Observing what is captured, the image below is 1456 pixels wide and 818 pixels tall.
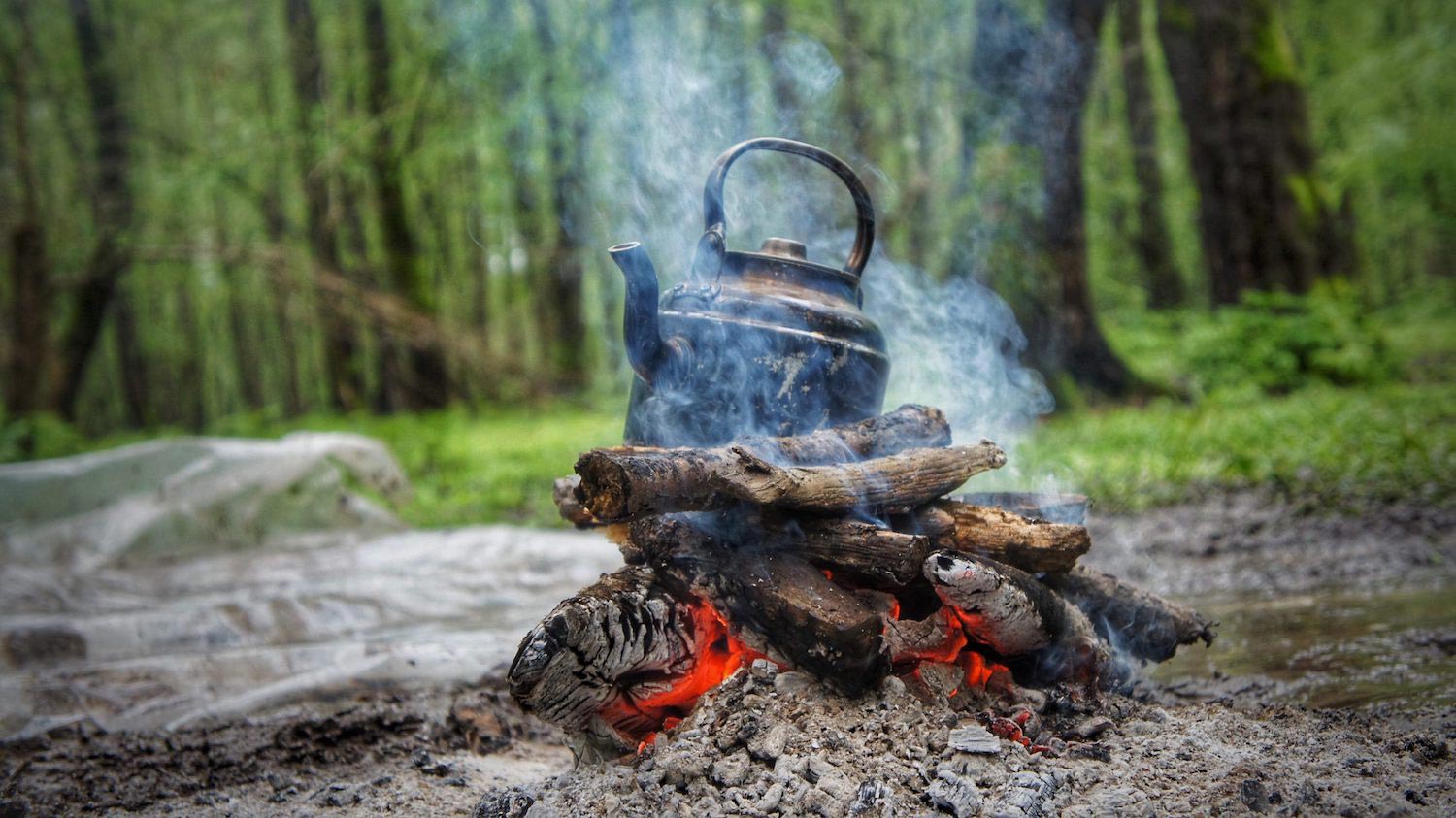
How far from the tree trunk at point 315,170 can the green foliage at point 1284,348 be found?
9196mm

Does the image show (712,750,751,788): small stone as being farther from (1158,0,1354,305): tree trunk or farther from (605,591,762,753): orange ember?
(1158,0,1354,305): tree trunk

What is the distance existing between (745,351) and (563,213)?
14172 millimetres

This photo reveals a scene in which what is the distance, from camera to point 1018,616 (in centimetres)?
233

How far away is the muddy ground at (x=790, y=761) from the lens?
1.90 m

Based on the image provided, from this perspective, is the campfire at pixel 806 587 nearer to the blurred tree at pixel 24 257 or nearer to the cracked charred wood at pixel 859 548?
the cracked charred wood at pixel 859 548

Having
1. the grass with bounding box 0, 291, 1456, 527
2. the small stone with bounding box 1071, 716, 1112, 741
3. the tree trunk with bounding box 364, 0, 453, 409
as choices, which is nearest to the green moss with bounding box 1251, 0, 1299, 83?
the grass with bounding box 0, 291, 1456, 527

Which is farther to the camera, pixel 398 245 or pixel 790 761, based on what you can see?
pixel 398 245

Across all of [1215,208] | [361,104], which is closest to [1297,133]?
[1215,208]

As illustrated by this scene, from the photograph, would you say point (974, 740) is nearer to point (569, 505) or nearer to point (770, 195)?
point (569, 505)

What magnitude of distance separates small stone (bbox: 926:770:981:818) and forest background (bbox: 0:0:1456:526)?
2914mm

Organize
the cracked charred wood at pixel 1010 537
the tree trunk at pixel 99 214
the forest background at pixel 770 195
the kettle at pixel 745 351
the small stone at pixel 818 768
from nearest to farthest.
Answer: the small stone at pixel 818 768, the cracked charred wood at pixel 1010 537, the kettle at pixel 745 351, the forest background at pixel 770 195, the tree trunk at pixel 99 214

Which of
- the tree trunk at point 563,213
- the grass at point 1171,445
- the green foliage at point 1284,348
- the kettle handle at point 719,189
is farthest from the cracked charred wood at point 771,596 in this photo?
the tree trunk at point 563,213

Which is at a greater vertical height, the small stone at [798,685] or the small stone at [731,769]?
the small stone at [798,685]

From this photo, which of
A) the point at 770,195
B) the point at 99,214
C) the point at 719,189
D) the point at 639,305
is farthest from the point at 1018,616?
the point at 99,214
